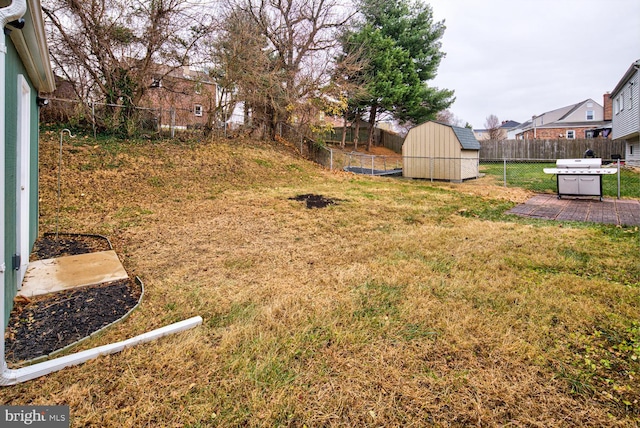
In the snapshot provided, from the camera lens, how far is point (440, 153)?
Result: 553 inches

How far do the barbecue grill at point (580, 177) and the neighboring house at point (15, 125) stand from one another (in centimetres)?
1057

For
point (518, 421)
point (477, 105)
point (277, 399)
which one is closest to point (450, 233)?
→ point (518, 421)

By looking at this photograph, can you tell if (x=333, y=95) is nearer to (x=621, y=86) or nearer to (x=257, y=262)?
(x=257, y=262)

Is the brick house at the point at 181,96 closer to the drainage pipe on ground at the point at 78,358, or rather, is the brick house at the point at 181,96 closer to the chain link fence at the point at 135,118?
the chain link fence at the point at 135,118

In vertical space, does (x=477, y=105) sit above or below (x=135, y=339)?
above

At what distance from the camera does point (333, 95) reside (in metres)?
16.0

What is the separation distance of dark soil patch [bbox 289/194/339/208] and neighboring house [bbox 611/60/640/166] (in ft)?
42.9

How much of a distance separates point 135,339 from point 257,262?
1855mm

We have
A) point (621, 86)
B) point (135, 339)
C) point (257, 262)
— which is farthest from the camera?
point (621, 86)

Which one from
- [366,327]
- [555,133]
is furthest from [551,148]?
[366,327]

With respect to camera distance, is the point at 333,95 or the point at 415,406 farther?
the point at 333,95

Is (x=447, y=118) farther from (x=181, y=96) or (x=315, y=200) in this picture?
(x=315, y=200)

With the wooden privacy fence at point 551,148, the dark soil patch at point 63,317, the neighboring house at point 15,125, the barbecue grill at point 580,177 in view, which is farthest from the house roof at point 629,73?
the dark soil patch at point 63,317

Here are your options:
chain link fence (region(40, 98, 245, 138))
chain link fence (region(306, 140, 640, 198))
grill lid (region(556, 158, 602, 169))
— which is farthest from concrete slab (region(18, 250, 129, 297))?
chain link fence (region(306, 140, 640, 198))
